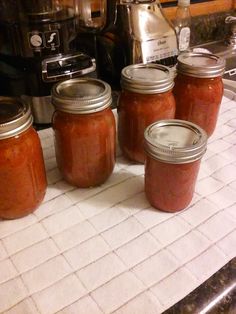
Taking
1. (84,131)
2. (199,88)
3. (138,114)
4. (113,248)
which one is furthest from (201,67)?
(113,248)

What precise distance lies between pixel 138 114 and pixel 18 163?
0.22 metres

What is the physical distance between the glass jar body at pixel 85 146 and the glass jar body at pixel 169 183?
79 mm

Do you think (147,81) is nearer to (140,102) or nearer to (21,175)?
(140,102)

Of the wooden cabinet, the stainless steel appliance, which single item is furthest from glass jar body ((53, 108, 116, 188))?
the wooden cabinet

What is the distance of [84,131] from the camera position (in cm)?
51

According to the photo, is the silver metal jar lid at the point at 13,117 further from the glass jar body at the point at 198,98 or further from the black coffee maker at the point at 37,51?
the glass jar body at the point at 198,98

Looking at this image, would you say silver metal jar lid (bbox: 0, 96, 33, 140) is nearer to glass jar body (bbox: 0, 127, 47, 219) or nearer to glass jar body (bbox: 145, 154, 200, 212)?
glass jar body (bbox: 0, 127, 47, 219)

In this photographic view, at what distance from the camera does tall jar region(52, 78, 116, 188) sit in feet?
1.61

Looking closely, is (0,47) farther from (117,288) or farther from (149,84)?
(117,288)

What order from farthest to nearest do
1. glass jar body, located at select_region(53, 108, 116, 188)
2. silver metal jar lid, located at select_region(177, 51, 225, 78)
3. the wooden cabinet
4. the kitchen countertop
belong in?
the wooden cabinet < silver metal jar lid, located at select_region(177, 51, 225, 78) < glass jar body, located at select_region(53, 108, 116, 188) < the kitchen countertop

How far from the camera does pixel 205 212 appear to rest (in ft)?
1.69

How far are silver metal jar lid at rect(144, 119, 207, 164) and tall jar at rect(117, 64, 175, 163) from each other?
6 centimetres

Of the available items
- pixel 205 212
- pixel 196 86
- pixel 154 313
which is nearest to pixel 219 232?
pixel 205 212

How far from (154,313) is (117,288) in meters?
0.05
